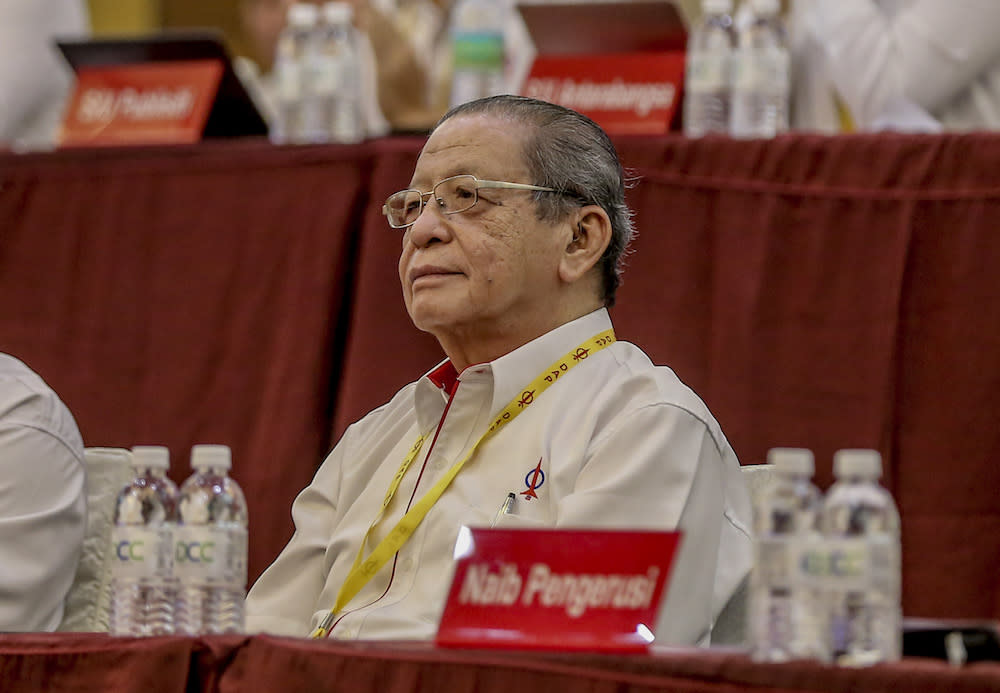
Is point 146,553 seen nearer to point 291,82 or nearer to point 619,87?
point 619,87

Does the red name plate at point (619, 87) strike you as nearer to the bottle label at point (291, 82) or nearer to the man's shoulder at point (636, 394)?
the bottle label at point (291, 82)

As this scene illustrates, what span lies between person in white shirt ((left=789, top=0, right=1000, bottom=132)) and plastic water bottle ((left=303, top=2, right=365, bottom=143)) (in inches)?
36.9

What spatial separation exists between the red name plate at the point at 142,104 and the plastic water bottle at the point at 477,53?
47 centimetres

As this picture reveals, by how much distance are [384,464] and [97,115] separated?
1.35 metres

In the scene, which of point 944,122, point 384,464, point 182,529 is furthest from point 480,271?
point 944,122

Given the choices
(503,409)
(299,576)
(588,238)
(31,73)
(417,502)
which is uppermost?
(31,73)

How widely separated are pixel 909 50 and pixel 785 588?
180cm

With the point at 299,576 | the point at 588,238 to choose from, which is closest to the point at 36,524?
the point at 299,576

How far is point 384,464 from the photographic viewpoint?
2.05 m

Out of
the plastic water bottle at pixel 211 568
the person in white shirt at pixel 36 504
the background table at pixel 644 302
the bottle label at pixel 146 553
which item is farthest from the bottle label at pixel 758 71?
the bottle label at pixel 146 553

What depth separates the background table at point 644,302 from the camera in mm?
2406

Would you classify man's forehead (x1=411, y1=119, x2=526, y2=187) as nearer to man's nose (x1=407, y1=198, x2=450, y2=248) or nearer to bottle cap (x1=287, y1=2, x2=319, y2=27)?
man's nose (x1=407, y1=198, x2=450, y2=248)

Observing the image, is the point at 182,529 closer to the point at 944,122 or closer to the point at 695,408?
the point at 695,408

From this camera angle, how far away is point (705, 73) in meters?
2.72
